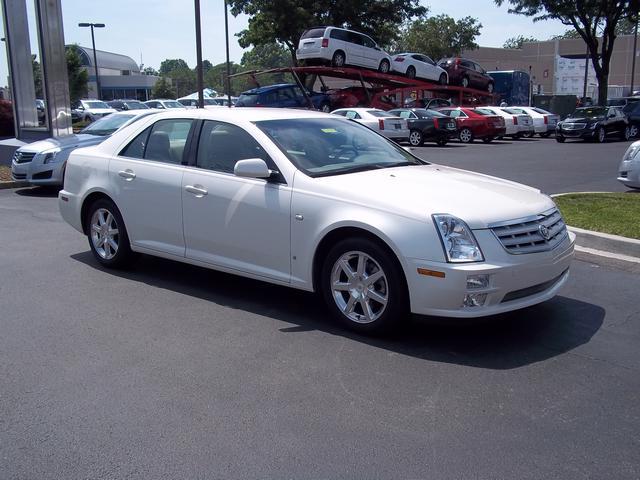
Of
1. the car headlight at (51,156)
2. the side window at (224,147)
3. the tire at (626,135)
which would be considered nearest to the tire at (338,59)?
the tire at (626,135)

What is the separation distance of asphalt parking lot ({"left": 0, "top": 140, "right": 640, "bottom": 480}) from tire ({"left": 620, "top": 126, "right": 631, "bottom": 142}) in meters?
23.6

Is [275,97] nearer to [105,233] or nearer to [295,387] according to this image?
[105,233]

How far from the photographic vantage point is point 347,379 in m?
4.10

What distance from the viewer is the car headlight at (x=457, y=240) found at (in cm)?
435

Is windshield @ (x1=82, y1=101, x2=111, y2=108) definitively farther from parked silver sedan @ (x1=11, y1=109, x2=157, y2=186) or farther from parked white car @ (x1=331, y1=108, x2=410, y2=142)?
parked silver sedan @ (x1=11, y1=109, x2=157, y2=186)

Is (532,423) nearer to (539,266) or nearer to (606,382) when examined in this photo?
(606,382)

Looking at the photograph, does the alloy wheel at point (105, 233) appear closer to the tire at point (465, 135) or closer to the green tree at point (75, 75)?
the tire at point (465, 135)

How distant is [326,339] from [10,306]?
2794 mm

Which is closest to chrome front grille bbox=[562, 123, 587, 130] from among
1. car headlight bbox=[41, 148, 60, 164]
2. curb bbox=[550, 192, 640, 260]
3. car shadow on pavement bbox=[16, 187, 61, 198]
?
curb bbox=[550, 192, 640, 260]

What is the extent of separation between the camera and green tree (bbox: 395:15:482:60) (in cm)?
6181

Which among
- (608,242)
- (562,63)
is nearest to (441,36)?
(562,63)

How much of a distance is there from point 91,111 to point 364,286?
35.6 meters

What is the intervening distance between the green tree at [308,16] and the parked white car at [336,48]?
8696 millimetres

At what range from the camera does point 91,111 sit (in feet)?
121
